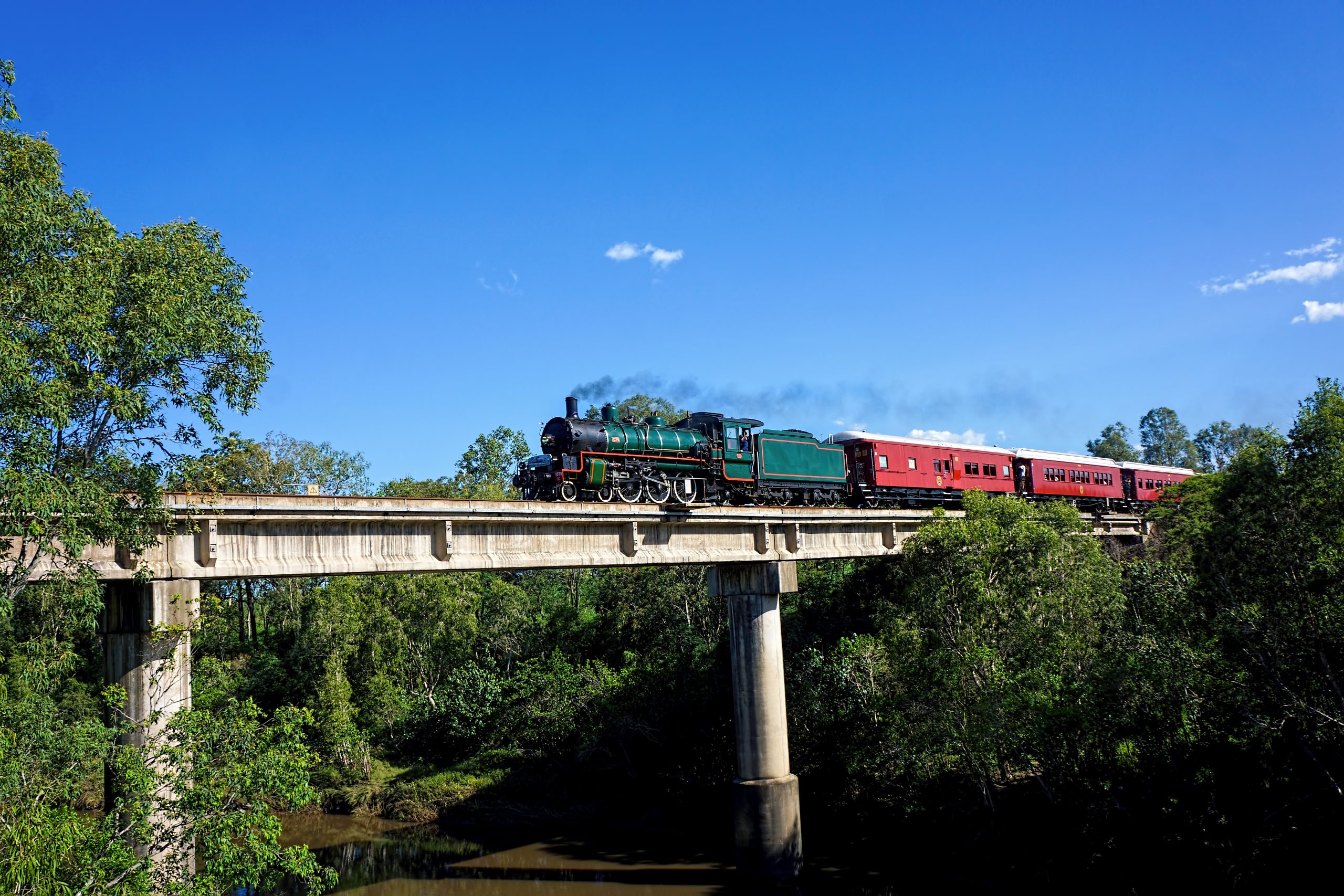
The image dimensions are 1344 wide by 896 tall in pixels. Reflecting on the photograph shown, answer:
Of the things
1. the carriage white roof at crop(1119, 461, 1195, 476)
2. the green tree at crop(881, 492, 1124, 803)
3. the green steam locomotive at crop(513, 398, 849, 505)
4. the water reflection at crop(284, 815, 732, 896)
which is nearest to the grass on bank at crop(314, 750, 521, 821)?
the water reflection at crop(284, 815, 732, 896)

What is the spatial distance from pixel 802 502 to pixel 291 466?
102 feet

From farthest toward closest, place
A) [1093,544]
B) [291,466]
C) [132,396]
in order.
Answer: [291,466] < [1093,544] < [132,396]

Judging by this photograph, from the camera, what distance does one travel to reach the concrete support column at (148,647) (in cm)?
1552

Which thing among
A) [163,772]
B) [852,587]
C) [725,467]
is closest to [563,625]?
[852,587]

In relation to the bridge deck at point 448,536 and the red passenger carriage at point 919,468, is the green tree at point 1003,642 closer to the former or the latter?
the bridge deck at point 448,536

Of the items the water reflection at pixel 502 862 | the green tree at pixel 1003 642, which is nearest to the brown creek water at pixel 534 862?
the water reflection at pixel 502 862

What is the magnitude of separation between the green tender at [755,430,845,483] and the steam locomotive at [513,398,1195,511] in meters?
0.04

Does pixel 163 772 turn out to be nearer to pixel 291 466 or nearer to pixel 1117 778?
pixel 1117 778

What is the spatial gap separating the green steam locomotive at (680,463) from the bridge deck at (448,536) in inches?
74.2

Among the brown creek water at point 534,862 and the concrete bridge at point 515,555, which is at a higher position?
the concrete bridge at point 515,555

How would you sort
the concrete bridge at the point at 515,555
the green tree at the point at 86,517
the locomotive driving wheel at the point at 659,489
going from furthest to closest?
1. the locomotive driving wheel at the point at 659,489
2. the concrete bridge at the point at 515,555
3. the green tree at the point at 86,517

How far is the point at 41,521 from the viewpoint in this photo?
12578 millimetres

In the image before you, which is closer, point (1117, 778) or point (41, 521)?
point (41, 521)

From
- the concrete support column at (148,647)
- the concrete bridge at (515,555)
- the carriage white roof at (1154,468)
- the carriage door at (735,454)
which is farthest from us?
the carriage white roof at (1154,468)
